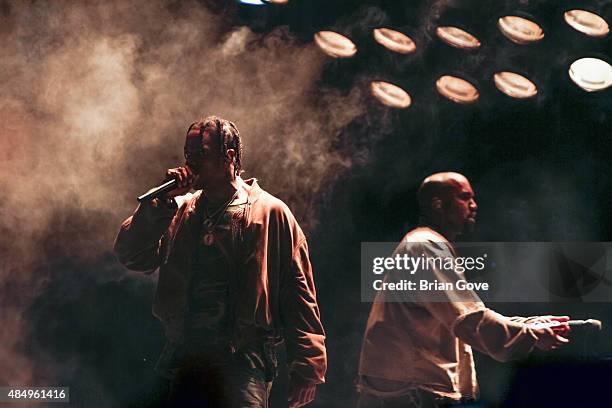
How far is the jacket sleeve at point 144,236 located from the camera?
5203mm

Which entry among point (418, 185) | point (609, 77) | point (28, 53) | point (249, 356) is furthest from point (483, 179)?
point (28, 53)

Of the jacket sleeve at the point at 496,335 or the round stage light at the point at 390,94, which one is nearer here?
the jacket sleeve at the point at 496,335

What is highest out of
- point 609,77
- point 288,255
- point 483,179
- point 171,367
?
point 609,77

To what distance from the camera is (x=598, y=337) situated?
5109 millimetres

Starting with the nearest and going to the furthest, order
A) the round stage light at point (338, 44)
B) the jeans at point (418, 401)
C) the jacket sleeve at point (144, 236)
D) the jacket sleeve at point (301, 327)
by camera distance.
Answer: the jeans at point (418, 401)
the jacket sleeve at point (301, 327)
the jacket sleeve at point (144, 236)
the round stage light at point (338, 44)

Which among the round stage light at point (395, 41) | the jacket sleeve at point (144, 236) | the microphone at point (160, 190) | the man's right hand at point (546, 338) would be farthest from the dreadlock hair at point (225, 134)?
the man's right hand at point (546, 338)

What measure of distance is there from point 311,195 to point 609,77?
5.34 ft

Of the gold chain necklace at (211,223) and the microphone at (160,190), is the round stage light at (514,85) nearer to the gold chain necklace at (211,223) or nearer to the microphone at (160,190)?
the gold chain necklace at (211,223)

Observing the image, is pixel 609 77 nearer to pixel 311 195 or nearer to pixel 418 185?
pixel 418 185

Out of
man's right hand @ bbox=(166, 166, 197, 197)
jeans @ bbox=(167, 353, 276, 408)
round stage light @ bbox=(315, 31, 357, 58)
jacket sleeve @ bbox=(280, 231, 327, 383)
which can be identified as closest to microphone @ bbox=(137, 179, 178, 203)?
man's right hand @ bbox=(166, 166, 197, 197)

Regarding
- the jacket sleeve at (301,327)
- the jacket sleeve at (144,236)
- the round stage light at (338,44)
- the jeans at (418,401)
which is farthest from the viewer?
the round stage light at (338,44)

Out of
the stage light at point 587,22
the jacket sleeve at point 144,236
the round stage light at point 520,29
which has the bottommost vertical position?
the jacket sleeve at point 144,236

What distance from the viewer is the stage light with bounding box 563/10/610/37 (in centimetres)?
524

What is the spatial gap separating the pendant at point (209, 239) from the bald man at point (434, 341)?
0.87m
